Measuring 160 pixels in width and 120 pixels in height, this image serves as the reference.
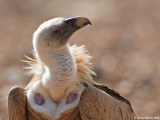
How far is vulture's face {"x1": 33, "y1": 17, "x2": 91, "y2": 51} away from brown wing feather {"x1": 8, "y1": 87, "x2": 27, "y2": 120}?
61 centimetres

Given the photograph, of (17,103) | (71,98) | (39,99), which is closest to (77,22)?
(71,98)

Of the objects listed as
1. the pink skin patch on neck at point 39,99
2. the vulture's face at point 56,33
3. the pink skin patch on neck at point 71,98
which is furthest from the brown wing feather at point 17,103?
the vulture's face at point 56,33

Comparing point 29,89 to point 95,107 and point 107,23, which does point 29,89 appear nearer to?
point 95,107

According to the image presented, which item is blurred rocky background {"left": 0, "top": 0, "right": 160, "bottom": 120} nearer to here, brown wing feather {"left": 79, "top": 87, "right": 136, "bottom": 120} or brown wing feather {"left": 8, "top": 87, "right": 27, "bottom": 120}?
brown wing feather {"left": 79, "top": 87, "right": 136, "bottom": 120}

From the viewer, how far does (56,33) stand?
564 centimetres

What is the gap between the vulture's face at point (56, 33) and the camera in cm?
560

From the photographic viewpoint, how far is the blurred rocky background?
11469mm

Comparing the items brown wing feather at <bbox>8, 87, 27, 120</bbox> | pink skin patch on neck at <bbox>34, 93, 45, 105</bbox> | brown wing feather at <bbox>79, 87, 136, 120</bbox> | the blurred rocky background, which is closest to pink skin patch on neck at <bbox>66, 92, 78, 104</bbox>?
brown wing feather at <bbox>79, 87, 136, 120</bbox>

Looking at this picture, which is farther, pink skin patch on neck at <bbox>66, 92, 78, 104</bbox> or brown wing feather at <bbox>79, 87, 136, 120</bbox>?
pink skin patch on neck at <bbox>66, 92, 78, 104</bbox>

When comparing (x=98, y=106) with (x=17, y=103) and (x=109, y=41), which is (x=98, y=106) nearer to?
(x=17, y=103)

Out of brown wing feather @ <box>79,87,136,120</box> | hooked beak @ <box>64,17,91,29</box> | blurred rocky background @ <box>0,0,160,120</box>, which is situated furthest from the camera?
blurred rocky background @ <box>0,0,160,120</box>

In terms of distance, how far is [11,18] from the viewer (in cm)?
1730

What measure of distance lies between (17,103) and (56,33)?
35.8 inches

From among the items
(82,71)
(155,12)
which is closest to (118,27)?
(155,12)
